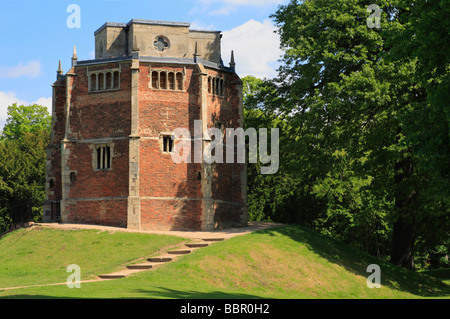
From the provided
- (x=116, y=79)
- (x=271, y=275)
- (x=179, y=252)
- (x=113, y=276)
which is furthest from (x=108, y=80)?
(x=271, y=275)

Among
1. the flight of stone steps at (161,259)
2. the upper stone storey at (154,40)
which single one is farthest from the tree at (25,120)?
the flight of stone steps at (161,259)

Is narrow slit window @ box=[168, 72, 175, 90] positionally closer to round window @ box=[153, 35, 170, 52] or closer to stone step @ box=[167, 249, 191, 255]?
round window @ box=[153, 35, 170, 52]

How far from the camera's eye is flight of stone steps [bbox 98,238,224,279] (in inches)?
1137

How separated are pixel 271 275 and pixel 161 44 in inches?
812

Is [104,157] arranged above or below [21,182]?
above

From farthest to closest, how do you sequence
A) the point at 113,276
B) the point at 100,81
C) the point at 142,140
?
the point at 100,81 < the point at 142,140 < the point at 113,276

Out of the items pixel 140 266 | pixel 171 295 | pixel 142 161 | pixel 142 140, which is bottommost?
pixel 140 266

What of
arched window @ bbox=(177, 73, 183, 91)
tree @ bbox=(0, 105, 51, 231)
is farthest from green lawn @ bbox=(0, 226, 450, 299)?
tree @ bbox=(0, 105, 51, 231)

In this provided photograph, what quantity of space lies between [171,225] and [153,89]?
9.26 metres

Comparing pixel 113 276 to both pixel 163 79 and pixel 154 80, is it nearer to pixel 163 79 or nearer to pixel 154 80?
pixel 154 80

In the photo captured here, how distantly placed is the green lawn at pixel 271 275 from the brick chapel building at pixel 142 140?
4510mm

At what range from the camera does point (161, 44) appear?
43.9 m
